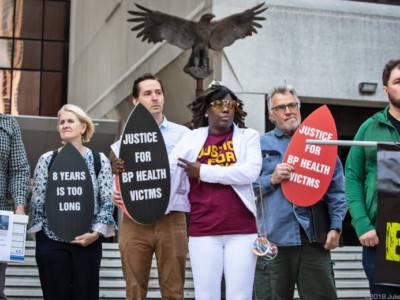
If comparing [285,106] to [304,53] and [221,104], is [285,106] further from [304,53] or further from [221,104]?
[304,53]

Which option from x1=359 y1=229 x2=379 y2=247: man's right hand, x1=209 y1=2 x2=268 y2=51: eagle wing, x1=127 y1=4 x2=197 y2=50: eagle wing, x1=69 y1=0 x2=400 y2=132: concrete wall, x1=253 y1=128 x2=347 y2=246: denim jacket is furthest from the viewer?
x1=69 y1=0 x2=400 y2=132: concrete wall

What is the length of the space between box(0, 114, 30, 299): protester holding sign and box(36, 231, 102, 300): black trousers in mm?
394

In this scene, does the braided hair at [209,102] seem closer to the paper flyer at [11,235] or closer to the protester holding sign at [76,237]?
the protester holding sign at [76,237]

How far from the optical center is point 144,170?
18.3ft

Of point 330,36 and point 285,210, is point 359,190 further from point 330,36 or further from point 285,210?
point 330,36

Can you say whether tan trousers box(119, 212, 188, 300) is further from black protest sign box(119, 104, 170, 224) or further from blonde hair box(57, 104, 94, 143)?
blonde hair box(57, 104, 94, 143)

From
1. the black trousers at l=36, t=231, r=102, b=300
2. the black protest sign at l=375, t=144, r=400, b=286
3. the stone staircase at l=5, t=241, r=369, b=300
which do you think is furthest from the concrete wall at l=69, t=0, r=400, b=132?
the black protest sign at l=375, t=144, r=400, b=286

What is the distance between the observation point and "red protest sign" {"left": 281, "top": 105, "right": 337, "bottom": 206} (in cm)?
565

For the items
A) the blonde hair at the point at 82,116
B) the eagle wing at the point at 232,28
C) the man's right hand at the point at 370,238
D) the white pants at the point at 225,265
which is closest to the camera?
the man's right hand at the point at 370,238

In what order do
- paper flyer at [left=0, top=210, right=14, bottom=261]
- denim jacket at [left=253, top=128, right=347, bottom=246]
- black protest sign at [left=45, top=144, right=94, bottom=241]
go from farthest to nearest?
black protest sign at [left=45, top=144, right=94, bottom=241]
denim jacket at [left=253, top=128, right=347, bottom=246]
paper flyer at [left=0, top=210, right=14, bottom=261]

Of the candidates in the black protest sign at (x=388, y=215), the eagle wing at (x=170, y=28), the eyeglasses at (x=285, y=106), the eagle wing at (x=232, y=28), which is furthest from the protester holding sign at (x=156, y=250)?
the eagle wing at (x=170, y=28)

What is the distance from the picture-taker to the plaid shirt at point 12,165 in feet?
19.5

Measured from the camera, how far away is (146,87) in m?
6.02

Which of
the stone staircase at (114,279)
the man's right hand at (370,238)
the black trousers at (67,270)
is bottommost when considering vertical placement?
the stone staircase at (114,279)
